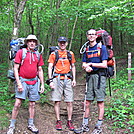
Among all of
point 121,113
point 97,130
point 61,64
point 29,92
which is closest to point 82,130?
point 97,130

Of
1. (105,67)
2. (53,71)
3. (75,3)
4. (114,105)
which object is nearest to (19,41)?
(53,71)

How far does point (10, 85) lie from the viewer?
5695 millimetres

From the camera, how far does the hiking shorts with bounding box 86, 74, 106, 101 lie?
4082 millimetres

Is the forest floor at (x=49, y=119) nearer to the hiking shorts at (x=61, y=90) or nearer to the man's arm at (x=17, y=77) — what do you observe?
the hiking shorts at (x=61, y=90)

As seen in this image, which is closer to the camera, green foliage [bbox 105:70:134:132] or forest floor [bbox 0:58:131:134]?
forest floor [bbox 0:58:131:134]

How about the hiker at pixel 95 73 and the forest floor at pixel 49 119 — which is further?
the forest floor at pixel 49 119

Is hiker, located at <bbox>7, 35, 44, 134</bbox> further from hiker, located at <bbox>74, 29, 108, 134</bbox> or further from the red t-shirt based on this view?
hiker, located at <bbox>74, 29, 108, 134</bbox>

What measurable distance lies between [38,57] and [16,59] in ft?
1.95

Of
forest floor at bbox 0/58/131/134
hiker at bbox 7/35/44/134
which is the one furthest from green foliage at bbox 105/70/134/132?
hiker at bbox 7/35/44/134

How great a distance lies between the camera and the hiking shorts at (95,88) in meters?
4.08

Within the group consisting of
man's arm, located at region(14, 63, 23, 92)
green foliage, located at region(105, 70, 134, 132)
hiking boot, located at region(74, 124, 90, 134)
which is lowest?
hiking boot, located at region(74, 124, 90, 134)

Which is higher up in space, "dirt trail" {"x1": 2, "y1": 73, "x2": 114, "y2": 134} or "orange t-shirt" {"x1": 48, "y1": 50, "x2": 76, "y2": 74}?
"orange t-shirt" {"x1": 48, "y1": 50, "x2": 76, "y2": 74}

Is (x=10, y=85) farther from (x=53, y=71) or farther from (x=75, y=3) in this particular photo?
(x=75, y=3)

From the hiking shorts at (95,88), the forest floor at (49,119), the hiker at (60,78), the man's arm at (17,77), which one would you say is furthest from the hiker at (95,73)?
the man's arm at (17,77)
